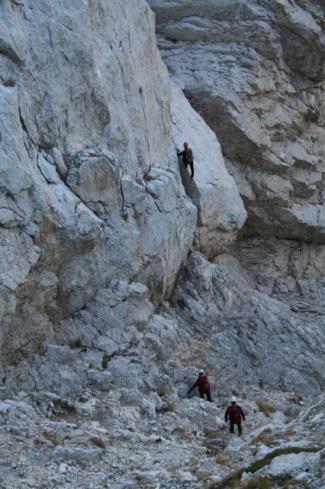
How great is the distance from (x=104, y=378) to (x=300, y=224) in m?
25.0

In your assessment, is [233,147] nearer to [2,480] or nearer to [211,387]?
[211,387]

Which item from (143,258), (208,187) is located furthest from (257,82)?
(143,258)

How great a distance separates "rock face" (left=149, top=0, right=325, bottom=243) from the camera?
4325cm

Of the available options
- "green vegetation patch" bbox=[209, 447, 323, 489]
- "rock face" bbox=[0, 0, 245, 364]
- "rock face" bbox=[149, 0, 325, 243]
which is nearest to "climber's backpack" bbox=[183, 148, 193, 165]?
"rock face" bbox=[0, 0, 245, 364]

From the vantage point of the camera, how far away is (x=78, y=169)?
2611 cm

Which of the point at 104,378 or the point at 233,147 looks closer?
the point at 104,378

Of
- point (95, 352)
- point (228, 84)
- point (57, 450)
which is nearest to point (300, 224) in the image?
point (228, 84)

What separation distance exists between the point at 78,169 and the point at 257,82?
21648 millimetres

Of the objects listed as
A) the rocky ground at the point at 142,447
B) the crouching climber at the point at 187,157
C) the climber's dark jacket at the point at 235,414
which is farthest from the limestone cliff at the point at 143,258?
the climber's dark jacket at the point at 235,414

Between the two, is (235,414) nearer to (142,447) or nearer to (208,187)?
(142,447)

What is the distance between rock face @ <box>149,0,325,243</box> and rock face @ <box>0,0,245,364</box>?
9.97m

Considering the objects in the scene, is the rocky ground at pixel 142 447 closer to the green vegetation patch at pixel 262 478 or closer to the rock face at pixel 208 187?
the green vegetation patch at pixel 262 478

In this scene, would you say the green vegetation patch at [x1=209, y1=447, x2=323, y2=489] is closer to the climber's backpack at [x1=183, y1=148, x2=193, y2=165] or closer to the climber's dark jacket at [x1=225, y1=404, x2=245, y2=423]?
the climber's dark jacket at [x1=225, y1=404, x2=245, y2=423]

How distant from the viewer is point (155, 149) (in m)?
32.8
